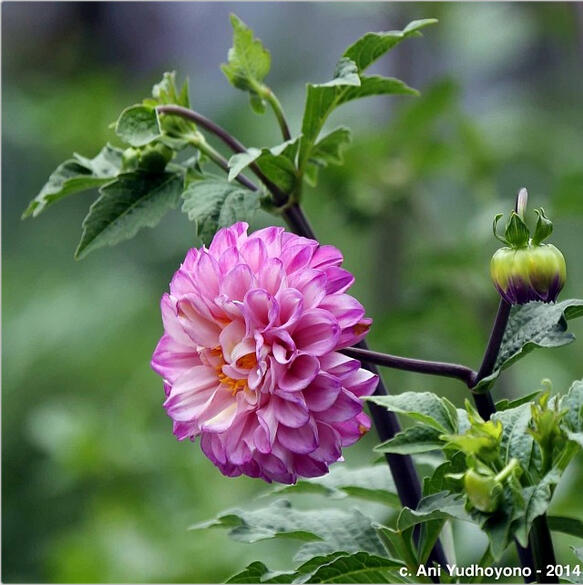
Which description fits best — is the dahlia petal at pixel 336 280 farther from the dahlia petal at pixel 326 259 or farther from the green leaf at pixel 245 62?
the green leaf at pixel 245 62

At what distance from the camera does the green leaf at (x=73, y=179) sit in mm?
568

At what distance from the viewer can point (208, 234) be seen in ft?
1.72

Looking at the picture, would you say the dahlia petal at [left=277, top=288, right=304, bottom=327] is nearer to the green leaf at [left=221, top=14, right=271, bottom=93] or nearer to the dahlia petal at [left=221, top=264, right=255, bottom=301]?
the dahlia petal at [left=221, top=264, right=255, bottom=301]

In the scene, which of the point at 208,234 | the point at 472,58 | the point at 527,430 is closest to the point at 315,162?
the point at 208,234

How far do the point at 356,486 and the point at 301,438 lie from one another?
0.14 m

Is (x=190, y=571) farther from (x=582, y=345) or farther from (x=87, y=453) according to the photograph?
(x=582, y=345)

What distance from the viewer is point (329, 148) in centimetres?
58

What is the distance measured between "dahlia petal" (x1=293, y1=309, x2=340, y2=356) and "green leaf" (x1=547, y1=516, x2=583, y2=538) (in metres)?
0.14

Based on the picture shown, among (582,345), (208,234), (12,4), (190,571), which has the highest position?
(12,4)

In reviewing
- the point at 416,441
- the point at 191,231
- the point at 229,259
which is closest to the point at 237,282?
the point at 229,259

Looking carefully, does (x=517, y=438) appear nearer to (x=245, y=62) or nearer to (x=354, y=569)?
(x=354, y=569)

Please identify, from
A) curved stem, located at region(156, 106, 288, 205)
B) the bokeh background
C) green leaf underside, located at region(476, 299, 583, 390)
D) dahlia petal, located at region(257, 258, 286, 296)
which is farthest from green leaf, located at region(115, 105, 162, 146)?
the bokeh background

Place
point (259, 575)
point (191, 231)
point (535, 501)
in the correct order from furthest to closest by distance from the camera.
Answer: point (191, 231) → point (259, 575) → point (535, 501)

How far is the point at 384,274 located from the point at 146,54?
1.14 meters
